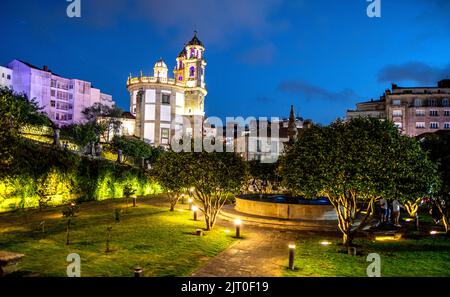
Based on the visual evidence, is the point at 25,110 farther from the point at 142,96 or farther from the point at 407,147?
the point at 407,147

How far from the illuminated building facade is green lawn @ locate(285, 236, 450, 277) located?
64.9 metres

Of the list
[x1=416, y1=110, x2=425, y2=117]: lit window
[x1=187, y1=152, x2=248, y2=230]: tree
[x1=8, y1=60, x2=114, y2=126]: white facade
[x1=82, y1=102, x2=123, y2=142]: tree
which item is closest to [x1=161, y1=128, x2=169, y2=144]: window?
[x1=82, y1=102, x2=123, y2=142]: tree

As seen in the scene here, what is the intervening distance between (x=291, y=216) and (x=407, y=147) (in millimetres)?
9051

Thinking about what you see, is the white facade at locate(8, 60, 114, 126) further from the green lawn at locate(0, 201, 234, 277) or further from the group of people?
the group of people

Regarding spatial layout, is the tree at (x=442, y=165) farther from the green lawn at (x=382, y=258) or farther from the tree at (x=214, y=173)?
the tree at (x=214, y=173)

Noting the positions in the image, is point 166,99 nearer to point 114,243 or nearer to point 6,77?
point 6,77

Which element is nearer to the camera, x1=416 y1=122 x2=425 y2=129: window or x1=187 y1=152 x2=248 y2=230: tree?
x1=187 y1=152 x2=248 y2=230: tree

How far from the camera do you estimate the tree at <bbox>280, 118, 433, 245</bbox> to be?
45.2ft

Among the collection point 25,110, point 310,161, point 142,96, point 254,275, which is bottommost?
point 254,275

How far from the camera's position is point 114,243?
1491cm

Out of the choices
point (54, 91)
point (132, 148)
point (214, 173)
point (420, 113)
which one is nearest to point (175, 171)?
point (214, 173)

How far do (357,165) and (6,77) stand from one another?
7685 centimetres
